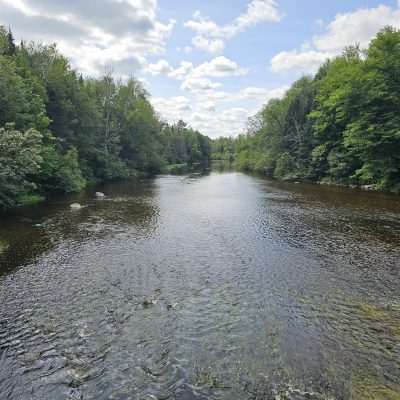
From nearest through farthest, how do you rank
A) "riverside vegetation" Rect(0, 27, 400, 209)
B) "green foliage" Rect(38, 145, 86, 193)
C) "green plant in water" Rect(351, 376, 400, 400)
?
1. "green plant in water" Rect(351, 376, 400, 400)
2. "riverside vegetation" Rect(0, 27, 400, 209)
3. "green foliage" Rect(38, 145, 86, 193)

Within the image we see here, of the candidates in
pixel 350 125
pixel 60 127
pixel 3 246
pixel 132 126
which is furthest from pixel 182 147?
pixel 3 246

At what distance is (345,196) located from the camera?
32625mm

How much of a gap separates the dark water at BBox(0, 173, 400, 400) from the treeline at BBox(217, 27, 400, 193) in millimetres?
18792

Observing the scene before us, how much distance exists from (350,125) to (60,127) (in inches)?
1412

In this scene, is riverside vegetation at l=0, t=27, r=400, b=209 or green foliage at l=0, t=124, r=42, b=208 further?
riverside vegetation at l=0, t=27, r=400, b=209

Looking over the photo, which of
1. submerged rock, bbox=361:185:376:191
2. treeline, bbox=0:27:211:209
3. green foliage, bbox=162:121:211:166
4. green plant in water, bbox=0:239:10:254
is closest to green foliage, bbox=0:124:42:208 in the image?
treeline, bbox=0:27:211:209

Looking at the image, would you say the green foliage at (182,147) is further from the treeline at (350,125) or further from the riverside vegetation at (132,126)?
the treeline at (350,125)

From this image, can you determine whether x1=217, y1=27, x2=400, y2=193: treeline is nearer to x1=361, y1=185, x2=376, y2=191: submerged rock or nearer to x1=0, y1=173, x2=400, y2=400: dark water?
x1=361, y1=185, x2=376, y2=191: submerged rock

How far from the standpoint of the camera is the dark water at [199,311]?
22.9 feet

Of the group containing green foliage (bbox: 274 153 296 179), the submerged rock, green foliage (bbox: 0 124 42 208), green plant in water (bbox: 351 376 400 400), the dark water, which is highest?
green foliage (bbox: 0 124 42 208)

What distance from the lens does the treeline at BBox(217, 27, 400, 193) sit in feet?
113

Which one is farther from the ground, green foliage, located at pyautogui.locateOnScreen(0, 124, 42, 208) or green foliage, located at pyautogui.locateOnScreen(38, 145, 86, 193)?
green foliage, located at pyautogui.locateOnScreen(0, 124, 42, 208)

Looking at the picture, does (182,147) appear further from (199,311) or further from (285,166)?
(199,311)

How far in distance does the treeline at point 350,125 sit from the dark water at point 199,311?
1879 centimetres
